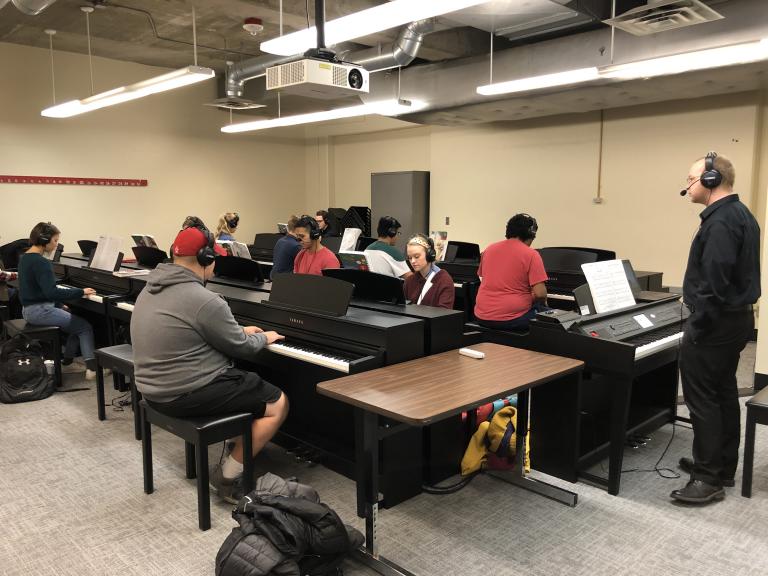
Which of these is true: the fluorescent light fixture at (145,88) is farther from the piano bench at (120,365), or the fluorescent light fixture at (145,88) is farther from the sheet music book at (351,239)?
the piano bench at (120,365)

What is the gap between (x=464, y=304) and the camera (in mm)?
Answer: 5734

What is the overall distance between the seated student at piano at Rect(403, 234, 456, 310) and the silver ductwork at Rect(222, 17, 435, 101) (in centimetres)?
242

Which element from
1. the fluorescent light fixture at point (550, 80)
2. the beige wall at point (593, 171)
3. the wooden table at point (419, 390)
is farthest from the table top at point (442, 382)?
the beige wall at point (593, 171)

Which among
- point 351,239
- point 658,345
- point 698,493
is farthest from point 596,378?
point 351,239

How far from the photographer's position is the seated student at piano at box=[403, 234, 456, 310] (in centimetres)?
347

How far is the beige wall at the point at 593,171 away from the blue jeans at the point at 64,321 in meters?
5.12

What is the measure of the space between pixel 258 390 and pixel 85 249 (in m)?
4.86

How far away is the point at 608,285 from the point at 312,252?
2082 mm

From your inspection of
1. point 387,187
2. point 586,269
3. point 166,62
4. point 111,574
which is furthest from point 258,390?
point 166,62

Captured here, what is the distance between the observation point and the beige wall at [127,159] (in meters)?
7.55

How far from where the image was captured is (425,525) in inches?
106

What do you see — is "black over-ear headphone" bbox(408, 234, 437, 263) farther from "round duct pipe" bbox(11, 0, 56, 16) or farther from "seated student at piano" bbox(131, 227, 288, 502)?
"round duct pipe" bbox(11, 0, 56, 16)

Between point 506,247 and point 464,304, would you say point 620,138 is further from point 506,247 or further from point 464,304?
point 506,247

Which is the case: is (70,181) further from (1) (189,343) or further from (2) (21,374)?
(1) (189,343)
